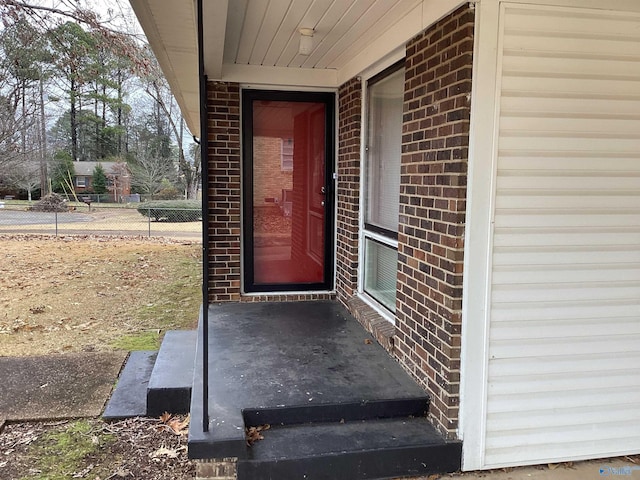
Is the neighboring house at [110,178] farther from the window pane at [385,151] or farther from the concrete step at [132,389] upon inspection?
the window pane at [385,151]

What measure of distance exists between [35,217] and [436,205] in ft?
64.4

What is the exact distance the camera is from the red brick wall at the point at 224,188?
458 cm

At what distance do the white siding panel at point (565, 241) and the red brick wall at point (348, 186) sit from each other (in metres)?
2.00

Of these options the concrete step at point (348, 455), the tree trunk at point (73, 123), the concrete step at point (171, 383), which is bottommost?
the concrete step at point (171, 383)

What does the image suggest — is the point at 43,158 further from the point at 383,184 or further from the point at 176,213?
the point at 383,184

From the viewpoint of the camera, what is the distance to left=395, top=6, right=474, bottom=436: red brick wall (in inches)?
96.2

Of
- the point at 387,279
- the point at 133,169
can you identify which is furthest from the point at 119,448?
the point at 133,169

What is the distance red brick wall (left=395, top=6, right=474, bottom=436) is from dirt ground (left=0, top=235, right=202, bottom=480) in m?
1.50

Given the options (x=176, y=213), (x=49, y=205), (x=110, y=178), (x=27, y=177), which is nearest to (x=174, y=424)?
(x=176, y=213)

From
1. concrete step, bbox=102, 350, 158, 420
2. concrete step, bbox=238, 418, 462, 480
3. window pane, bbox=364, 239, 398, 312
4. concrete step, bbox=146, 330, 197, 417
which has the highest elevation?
window pane, bbox=364, 239, 398, 312

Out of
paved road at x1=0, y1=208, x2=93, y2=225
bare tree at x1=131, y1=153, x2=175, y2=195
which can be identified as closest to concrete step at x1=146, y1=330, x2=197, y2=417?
paved road at x1=0, y1=208, x2=93, y2=225

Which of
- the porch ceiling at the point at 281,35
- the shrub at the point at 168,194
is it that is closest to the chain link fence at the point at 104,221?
the shrub at the point at 168,194

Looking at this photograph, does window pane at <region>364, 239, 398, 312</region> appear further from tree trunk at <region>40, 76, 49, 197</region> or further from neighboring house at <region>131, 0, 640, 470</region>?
tree trunk at <region>40, 76, 49, 197</region>

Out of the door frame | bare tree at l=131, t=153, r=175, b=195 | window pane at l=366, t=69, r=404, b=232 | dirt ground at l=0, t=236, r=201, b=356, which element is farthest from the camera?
bare tree at l=131, t=153, r=175, b=195
